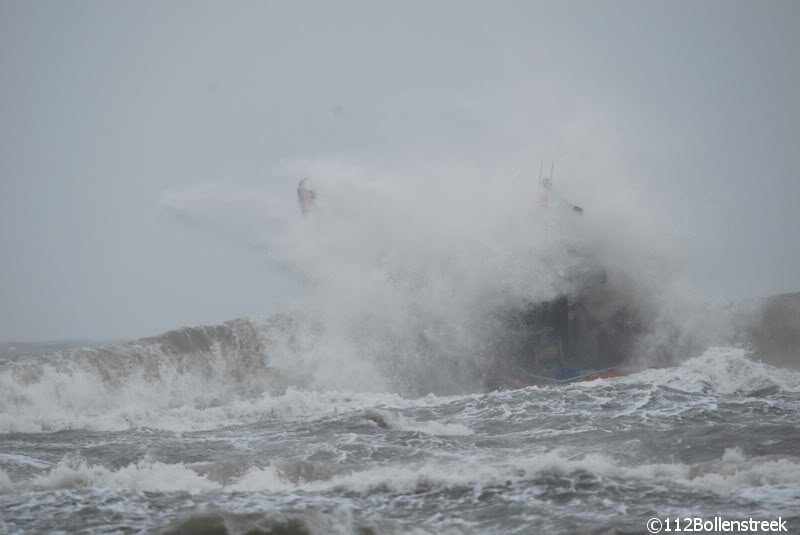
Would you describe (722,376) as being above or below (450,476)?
above

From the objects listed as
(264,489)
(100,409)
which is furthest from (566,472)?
(100,409)

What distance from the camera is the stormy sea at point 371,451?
21.5 ft

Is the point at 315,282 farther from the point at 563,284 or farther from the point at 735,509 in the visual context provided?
the point at 735,509

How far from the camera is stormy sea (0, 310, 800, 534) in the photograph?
654 cm

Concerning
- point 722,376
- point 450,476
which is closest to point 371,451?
point 450,476

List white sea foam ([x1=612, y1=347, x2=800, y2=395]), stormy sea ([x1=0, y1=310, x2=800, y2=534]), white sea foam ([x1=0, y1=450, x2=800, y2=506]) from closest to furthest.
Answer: stormy sea ([x1=0, y1=310, x2=800, y2=534]) → white sea foam ([x1=0, y1=450, x2=800, y2=506]) → white sea foam ([x1=612, y1=347, x2=800, y2=395])

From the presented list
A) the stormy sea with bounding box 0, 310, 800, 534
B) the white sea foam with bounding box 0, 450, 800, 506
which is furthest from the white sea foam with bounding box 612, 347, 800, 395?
the white sea foam with bounding box 0, 450, 800, 506

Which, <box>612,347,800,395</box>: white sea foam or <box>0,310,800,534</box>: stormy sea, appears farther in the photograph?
<box>612,347,800,395</box>: white sea foam

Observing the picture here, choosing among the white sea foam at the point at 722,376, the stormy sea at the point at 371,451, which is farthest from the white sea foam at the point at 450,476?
the white sea foam at the point at 722,376

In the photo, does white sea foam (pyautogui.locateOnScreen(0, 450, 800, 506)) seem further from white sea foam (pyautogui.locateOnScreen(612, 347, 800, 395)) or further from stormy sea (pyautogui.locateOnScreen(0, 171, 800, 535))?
white sea foam (pyautogui.locateOnScreen(612, 347, 800, 395))

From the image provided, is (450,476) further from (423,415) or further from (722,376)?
(722,376)

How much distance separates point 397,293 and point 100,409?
9.71m

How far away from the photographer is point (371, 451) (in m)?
9.89

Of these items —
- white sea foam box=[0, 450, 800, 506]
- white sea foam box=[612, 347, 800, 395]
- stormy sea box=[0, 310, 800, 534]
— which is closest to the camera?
stormy sea box=[0, 310, 800, 534]
